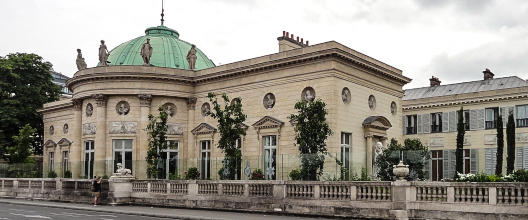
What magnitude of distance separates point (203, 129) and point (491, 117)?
2343cm

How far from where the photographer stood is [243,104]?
132ft

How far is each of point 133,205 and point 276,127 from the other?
438 inches

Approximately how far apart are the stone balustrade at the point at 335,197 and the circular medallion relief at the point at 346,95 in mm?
12496

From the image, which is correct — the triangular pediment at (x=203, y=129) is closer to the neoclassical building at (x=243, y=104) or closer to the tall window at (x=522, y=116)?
the neoclassical building at (x=243, y=104)

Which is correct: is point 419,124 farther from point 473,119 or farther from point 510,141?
point 510,141

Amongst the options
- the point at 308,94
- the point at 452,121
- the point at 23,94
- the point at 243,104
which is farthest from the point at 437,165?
the point at 23,94

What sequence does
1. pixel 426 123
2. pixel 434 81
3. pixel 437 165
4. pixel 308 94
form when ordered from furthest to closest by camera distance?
1. pixel 434 81
2. pixel 426 123
3. pixel 437 165
4. pixel 308 94

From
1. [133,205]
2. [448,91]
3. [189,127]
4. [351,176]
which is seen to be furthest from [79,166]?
[448,91]

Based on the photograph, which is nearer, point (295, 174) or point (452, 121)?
point (295, 174)

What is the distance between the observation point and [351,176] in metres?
29.8

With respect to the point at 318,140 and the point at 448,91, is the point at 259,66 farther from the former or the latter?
the point at 448,91

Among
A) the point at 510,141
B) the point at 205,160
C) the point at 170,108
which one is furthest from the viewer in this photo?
the point at 170,108

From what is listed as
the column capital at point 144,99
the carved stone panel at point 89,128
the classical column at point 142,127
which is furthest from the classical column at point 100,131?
the column capital at point 144,99

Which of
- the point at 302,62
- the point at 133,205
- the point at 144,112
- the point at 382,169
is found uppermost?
the point at 302,62
